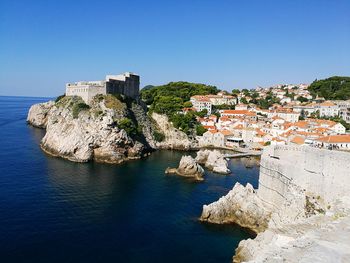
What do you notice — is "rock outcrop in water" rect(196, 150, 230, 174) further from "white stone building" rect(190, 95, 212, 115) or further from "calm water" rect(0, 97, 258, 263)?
"white stone building" rect(190, 95, 212, 115)

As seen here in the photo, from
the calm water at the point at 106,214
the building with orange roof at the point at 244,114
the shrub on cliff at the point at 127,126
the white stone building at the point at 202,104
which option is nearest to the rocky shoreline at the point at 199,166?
the calm water at the point at 106,214

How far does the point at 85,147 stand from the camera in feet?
141

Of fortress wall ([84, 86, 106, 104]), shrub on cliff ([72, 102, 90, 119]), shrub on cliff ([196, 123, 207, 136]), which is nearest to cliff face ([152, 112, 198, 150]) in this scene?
shrub on cliff ([196, 123, 207, 136])

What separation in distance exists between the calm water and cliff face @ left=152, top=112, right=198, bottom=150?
16065 millimetres

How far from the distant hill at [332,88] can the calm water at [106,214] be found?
5847 cm

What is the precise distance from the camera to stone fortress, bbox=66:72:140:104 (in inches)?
2088

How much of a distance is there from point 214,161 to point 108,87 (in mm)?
23359

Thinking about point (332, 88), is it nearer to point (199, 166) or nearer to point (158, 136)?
point (158, 136)

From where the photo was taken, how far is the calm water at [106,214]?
19.0 meters

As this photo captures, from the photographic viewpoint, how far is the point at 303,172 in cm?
1880

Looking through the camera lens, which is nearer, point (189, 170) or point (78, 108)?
point (189, 170)

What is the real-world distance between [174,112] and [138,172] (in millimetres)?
27682

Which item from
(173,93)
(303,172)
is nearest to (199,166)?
(303,172)

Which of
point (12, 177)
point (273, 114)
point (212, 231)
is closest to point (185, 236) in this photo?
point (212, 231)
